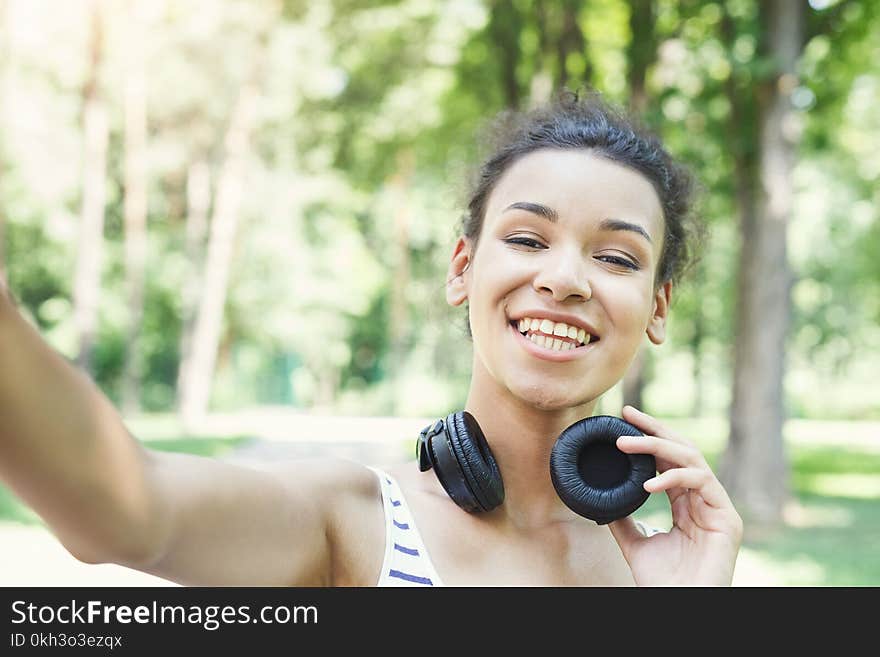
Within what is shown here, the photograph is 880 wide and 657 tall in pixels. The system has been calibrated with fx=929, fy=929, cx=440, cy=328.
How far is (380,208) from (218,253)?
12620 mm

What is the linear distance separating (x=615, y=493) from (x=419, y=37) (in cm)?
1988

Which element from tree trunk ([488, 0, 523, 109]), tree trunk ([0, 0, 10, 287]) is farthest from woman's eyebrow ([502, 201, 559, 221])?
tree trunk ([0, 0, 10, 287])

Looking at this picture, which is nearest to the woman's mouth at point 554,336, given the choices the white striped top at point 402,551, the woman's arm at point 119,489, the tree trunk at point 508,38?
the white striped top at point 402,551

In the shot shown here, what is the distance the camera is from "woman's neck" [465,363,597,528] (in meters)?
2.05

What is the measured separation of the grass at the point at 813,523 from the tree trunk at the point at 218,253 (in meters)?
5.60

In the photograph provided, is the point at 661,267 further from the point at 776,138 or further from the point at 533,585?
the point at 776,138

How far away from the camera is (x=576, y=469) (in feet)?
6.20

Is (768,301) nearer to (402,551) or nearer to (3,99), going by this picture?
(402,551)

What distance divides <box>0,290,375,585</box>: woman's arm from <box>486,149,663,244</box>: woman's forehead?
0.82m

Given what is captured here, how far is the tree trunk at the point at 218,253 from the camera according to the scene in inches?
927

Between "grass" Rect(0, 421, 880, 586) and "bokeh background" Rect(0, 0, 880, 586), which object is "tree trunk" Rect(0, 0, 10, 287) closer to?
"bokeh background" Rect(0, 0, 880, 586)

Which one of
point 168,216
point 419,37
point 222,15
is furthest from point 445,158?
point 168,216

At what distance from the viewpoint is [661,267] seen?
2299mm

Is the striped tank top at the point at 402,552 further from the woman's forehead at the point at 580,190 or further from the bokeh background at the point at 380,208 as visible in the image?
the woman's forehead at the point at 580,190
